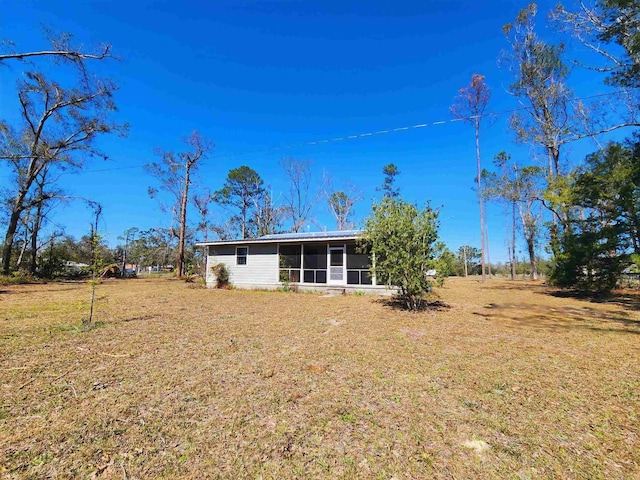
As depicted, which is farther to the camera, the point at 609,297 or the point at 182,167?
the point at 182,167

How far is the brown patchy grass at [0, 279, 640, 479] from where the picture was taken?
6.23ft

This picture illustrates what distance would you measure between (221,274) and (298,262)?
4114 mm

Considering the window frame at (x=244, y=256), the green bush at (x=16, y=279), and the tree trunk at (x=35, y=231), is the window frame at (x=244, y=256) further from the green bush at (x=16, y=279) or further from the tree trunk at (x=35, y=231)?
the tree trunk at (x=35, y=231)

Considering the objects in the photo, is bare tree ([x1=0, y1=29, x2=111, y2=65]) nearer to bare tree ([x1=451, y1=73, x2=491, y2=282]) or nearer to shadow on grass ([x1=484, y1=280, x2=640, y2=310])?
bare tree ([x1=451, y1=73, x2=491, y2=282])

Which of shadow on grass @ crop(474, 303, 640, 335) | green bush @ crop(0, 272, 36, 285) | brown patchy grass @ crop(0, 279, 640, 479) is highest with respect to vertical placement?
green bush @ crop(0, 272, 36, 285)

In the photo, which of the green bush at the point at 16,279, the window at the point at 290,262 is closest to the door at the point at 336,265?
the window at the point at 290,262

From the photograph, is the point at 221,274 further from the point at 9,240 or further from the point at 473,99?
the point at 473,99

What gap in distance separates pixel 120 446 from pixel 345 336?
3757mm

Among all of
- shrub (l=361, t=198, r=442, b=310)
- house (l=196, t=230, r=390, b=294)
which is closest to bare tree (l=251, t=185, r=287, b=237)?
house (l=196, t=230, r=390, b=294)

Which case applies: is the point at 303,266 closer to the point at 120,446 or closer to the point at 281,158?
the point at 120,446

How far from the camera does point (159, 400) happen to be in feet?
8.96

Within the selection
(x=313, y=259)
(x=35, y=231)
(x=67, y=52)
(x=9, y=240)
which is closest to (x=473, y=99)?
(x=313, y=259)

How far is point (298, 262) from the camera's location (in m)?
13.8

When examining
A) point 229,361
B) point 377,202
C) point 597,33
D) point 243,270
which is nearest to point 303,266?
point 243,270
